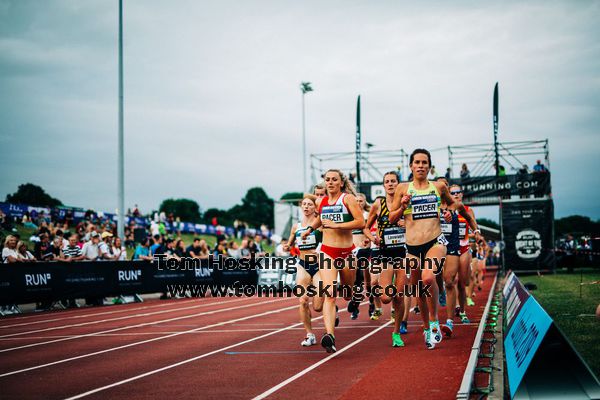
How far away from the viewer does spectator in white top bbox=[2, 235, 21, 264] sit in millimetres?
17234

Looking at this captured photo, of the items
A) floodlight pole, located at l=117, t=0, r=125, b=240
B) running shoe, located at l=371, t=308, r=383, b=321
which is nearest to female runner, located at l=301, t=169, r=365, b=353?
running shoe, located at l=371, t=308, r=383, b=321

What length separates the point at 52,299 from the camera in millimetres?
18203

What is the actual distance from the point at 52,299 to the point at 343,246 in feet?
41.9

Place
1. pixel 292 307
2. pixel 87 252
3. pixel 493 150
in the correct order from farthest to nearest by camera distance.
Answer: pixel 493 150 → pixel 87 252 → pixel 292 307

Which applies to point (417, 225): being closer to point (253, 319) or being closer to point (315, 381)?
point (315, 381)

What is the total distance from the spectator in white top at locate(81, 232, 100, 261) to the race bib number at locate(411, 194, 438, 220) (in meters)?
14.7

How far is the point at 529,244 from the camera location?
96.3 ft

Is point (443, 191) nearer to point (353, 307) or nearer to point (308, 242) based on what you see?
point (308, 242)

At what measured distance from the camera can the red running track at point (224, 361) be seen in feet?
20.7

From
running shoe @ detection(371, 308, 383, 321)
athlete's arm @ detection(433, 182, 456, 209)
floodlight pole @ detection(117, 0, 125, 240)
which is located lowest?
running shoe @ detection(371, 308, 383, 321)

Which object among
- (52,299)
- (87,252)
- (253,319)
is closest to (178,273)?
(87,252)

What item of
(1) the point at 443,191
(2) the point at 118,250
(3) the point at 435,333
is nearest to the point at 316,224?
(1) the point at 443,191

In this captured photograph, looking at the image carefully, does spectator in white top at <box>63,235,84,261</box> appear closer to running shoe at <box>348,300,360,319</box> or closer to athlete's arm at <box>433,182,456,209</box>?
running shoe at <box>348,300,360,319</box>

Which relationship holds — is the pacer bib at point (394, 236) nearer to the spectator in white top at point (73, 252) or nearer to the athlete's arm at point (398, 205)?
the athlete's arm at point (398, 205)
